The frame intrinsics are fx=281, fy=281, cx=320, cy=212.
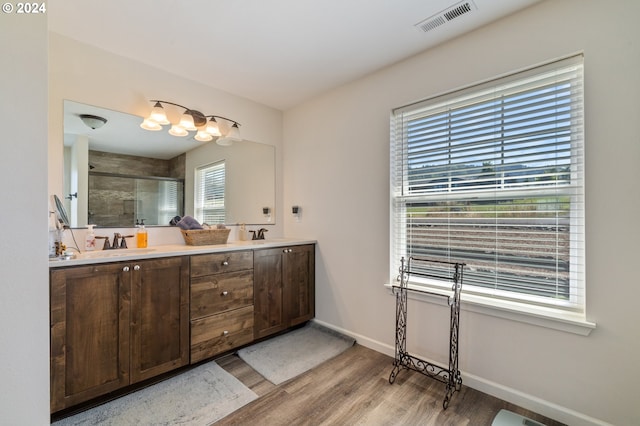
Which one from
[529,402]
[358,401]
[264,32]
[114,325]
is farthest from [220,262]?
[529,402]

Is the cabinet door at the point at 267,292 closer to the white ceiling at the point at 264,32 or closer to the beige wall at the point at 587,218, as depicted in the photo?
the beige wall at the point at 587,218

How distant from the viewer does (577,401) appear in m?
1.61

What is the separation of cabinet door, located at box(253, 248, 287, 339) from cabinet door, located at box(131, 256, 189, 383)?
2.02 ft

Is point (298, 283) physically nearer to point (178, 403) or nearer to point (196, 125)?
point (178, 403)

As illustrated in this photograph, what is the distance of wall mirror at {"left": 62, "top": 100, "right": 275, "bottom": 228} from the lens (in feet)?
6.88

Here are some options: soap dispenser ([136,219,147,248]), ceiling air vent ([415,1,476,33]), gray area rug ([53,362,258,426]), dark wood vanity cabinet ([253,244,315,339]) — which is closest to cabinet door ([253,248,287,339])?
dark wood vanity cabinet ([253,244,315,339])

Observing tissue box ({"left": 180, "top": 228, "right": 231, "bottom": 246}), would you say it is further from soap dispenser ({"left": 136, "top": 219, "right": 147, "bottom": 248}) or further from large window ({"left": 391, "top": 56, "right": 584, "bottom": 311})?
large window ({"left": 391, "top": 56, "right": 584, "bottom": 311})

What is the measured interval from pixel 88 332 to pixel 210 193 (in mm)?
1464

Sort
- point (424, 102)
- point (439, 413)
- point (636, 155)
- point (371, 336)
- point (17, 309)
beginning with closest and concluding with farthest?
point (17, 309)
point (636, 155)
point (439, 413)
point (424, 102)
point (371, 336)

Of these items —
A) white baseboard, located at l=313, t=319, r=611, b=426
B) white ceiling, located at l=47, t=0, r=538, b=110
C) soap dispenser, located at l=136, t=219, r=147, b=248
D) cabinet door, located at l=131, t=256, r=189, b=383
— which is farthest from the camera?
soap dispenser, located at l=136, t=219, r=147, b=248

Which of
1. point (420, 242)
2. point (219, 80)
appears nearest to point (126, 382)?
point (420, 242)

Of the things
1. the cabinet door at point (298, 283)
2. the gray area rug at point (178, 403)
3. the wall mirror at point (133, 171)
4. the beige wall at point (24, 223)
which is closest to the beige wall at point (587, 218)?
the cabinet door at point (298, 283)

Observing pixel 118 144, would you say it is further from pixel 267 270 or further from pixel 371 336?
pixel 371 336

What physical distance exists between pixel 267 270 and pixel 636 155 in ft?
8.50
